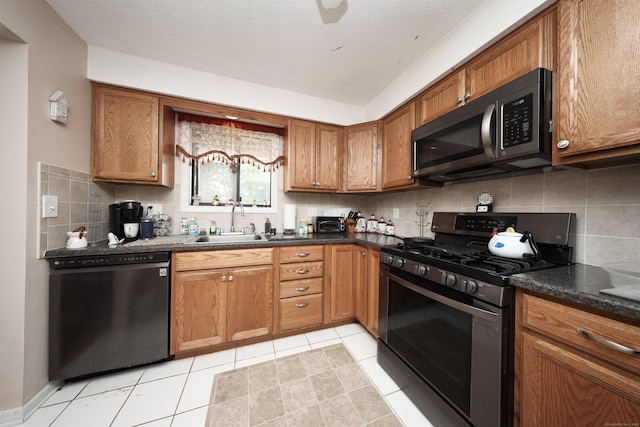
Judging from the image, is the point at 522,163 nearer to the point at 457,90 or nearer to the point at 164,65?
the point at 457,90

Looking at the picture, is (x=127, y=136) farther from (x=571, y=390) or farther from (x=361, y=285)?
(x=571, y=390)

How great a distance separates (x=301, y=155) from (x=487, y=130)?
1.66 meters

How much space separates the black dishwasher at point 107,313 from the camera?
1.37 metres

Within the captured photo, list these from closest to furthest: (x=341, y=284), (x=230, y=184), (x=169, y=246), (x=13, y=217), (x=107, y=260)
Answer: (x=13, y=217)
(x=107, y=260)
(x=169, y=246)
(x=341, y=284)
(x=230, y=184)

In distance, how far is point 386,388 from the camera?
143cm

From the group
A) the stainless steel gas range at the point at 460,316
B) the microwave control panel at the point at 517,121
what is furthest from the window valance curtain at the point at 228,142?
the microwave control panel at the point at 517,121

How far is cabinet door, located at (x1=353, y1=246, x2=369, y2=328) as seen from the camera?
1.97 m

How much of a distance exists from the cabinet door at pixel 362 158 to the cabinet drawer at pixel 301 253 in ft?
2.82

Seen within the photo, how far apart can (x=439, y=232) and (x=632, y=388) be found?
124 centimetres

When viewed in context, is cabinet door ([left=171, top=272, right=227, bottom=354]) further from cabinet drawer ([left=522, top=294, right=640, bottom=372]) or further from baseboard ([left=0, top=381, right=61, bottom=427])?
cabinet drawer ([left=522, top=294, right=640, bottom=372])

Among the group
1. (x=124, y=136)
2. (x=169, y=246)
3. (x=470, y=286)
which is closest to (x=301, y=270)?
(x=169, y=246)

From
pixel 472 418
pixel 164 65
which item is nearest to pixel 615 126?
pixel 472 418

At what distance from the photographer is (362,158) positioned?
2406mm

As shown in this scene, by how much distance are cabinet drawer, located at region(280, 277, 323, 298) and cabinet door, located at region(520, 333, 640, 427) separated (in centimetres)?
147
